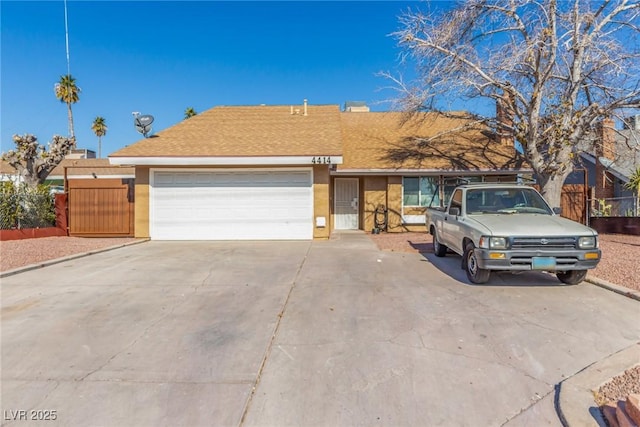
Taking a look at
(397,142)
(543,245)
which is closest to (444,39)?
(397,142)

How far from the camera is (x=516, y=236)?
589 centimetres

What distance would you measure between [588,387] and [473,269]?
345 cm

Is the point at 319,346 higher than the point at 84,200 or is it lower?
lower

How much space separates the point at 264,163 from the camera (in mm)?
12008

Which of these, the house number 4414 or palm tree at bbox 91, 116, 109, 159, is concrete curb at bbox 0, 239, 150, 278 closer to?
the house number 4414

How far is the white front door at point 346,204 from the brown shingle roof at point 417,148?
131 cm

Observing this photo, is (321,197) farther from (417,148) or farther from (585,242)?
(585,242)

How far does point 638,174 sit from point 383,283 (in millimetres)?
12326

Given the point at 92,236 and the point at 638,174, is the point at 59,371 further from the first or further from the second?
the point at 638,174

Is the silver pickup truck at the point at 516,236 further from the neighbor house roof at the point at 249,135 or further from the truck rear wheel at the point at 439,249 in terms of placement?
the neighbor house roof at the point at 249,135

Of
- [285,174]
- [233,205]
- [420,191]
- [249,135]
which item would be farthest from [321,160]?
[420,191]

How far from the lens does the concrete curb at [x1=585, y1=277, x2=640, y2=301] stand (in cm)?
575

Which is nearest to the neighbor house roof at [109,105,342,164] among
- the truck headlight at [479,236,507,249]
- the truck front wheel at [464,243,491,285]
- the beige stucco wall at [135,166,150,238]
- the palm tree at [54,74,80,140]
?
the beige stucco wall at [135,166,150,238]

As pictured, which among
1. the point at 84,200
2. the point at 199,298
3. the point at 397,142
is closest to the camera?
the point at 199,298
